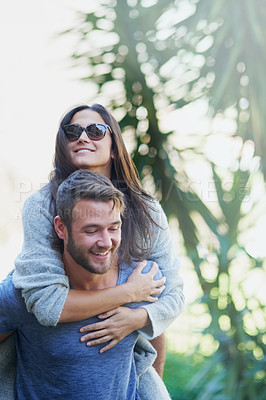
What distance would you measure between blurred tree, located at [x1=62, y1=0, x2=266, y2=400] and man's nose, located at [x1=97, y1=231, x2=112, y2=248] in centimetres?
163

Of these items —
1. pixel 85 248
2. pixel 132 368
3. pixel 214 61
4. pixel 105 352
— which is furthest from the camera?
pixel 214 61

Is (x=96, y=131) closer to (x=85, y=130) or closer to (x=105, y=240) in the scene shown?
(x=85, y=130)

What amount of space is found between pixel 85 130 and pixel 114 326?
69 centimetres

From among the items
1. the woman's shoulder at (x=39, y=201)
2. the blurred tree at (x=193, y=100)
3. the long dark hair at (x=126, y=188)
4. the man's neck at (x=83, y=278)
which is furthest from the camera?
the blurred tree at (x=193, y=100)

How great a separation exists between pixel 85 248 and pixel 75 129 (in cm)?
53

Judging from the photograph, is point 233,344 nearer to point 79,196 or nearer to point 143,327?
point 143,327

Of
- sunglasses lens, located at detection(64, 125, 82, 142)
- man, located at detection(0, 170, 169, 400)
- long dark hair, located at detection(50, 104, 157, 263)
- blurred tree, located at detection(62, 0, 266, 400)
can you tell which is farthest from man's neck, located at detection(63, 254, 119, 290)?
blurred tree, located at detection(62, 0, 266, 400)

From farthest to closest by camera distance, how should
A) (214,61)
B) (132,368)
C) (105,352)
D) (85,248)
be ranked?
(214,61)
(132,368)
(105,352)
(85,248)

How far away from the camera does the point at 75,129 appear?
6.32 ft

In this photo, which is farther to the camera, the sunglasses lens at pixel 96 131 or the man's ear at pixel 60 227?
the sunglasses lens at pixel 96 131

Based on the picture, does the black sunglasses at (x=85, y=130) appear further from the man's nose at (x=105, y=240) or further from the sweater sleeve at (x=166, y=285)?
the man's nose at (x=105, y=240)

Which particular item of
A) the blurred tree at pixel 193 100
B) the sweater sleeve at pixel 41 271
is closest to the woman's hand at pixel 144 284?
the sweater sleeve at pixel 41 271

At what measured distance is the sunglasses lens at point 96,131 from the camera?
1924 millimetres

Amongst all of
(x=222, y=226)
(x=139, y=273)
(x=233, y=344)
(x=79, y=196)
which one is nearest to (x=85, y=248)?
(x=79, y=196)
